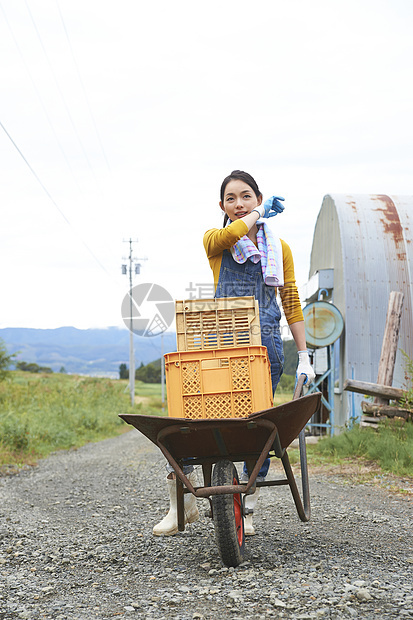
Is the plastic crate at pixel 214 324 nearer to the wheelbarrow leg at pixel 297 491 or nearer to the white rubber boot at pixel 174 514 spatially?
the wheelbarrow leg at pixel 297 491

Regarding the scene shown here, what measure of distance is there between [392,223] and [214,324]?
36.2ft

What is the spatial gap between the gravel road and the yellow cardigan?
1.41 m

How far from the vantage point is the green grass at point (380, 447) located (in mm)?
6844

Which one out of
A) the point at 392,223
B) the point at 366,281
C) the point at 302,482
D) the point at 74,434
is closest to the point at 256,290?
the point at 302,482

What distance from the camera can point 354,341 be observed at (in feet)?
40.8

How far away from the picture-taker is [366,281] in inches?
496

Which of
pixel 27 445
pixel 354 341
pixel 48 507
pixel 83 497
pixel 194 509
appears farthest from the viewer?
pixel 354 341

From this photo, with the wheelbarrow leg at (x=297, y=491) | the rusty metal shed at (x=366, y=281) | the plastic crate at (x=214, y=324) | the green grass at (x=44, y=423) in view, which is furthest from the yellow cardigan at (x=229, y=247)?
the rusty metal shed at (x=366, y=281)

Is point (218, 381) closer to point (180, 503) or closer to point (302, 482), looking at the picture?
point (180, 503)

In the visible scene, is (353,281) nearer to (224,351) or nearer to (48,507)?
(48,507)

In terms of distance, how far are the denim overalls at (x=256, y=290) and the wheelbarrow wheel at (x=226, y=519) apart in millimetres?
661

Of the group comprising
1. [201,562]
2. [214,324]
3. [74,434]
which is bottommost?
[74,434]

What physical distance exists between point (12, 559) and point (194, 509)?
3.59 ft

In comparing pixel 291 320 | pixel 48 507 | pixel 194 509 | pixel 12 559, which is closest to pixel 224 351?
pixel 291 320
